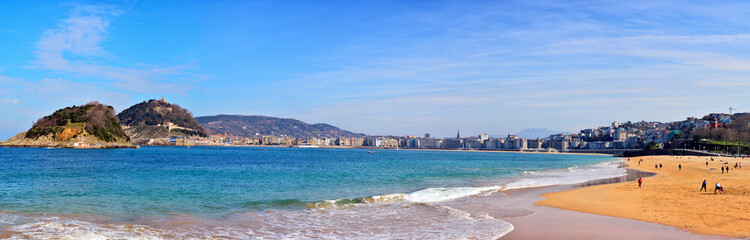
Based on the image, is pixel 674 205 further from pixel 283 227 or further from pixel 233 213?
pixel 233 213

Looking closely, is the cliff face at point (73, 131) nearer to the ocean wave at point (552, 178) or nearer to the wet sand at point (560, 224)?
the ocean wave at point (552, 178)

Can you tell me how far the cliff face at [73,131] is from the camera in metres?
108

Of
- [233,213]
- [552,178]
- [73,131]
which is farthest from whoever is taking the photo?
[73,131]

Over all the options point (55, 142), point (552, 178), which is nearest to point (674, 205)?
point (552, 178)

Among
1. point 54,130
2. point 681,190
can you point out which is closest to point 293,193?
point 681,190

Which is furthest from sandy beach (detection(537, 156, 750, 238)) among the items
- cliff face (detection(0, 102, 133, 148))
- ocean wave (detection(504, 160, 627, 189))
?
cliff face (detection(0, 102, 133, 148))

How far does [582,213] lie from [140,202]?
16.7m

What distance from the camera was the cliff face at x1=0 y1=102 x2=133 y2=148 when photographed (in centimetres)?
10844

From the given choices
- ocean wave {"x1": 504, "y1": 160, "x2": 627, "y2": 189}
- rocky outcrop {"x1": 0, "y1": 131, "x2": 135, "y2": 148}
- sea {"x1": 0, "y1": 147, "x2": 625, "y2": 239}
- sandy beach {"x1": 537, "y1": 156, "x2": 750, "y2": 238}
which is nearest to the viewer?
sea {"x1": 0, "y1": 147, "x2": 625, "y2": 239}

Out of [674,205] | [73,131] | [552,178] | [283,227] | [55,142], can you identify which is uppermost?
[73,131]

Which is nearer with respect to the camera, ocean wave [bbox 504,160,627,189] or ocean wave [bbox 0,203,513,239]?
ocean wave [bbox 0,203,513,239]

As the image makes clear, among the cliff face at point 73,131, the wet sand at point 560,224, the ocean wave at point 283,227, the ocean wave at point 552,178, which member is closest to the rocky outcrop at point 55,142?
the cliff face at point 73,131

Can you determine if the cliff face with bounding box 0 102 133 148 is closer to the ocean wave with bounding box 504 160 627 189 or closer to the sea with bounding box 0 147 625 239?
the sea with bounding box 0 147 625 239

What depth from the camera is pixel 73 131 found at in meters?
111
